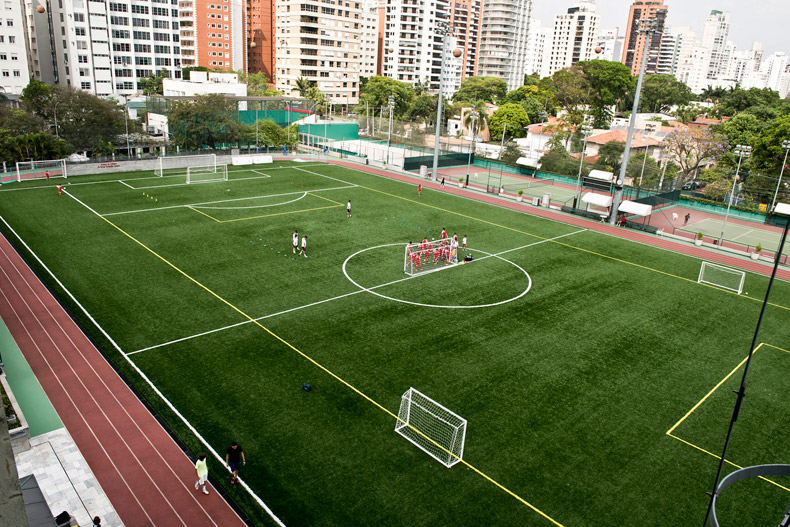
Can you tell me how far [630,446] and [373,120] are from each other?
7488 cm

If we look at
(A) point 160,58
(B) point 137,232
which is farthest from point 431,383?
(A) point 160,58

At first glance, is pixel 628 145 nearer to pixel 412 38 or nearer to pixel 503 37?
pixel 412 38

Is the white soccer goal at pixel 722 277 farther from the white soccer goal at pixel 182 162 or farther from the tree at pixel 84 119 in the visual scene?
the tree at pixel 84 119

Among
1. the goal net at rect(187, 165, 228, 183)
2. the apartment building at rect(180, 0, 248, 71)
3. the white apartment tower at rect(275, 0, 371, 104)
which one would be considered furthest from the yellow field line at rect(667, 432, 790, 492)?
the apartment building at rect(180, 0, 248, 71)

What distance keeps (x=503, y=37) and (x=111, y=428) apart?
180 metres

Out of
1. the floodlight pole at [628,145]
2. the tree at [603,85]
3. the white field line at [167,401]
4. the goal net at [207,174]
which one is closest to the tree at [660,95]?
the tree at [603,85]

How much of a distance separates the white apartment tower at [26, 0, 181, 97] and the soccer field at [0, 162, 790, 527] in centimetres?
6964

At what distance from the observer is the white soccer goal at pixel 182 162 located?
176 ft

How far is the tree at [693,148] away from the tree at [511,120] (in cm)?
3360

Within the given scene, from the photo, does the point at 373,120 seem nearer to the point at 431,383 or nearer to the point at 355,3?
the point at 355,3

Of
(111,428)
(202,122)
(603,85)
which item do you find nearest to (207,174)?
(202,122)

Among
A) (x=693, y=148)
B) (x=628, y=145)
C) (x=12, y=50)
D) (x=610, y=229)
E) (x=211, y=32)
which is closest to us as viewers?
(x=628, y=145)

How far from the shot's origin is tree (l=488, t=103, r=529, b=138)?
96.1 m

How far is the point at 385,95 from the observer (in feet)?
375
